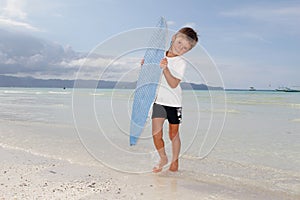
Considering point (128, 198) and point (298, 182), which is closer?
point (128, 198)

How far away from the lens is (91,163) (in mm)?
4441

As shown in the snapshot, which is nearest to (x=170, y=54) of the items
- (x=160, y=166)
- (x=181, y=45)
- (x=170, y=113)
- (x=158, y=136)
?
(x=181, y=45)

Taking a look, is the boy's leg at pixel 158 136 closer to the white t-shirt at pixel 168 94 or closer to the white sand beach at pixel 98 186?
the white sand beach at pixel 98 186

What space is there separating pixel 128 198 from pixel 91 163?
4.95ft

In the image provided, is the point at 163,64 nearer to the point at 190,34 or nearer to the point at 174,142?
the point at 190,34

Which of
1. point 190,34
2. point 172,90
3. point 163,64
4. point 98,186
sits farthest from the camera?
point 172,90

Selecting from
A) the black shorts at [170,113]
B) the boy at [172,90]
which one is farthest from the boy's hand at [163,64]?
the black shorts at [170,113]

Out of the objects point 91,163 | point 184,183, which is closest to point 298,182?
point 184,183

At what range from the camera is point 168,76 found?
378cm

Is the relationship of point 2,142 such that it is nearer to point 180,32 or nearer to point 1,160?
point 1,160

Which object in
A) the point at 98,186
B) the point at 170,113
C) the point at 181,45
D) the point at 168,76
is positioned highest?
the point at 181,45

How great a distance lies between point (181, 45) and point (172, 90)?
0.53 metres

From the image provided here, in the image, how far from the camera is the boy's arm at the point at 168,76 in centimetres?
373

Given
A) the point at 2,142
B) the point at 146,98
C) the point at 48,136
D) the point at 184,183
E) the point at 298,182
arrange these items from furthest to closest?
the point at 48,136
the point at 2,142
the point at 146,98
the point at 298,182
the point at 184,183
